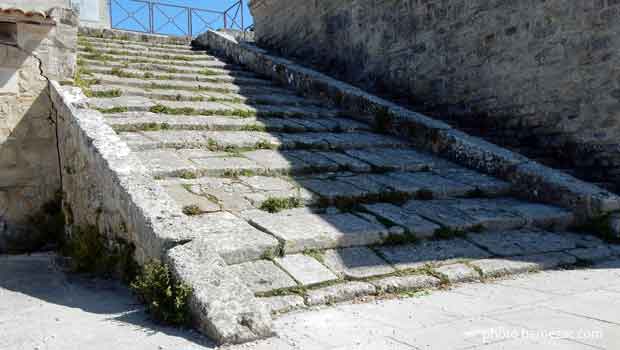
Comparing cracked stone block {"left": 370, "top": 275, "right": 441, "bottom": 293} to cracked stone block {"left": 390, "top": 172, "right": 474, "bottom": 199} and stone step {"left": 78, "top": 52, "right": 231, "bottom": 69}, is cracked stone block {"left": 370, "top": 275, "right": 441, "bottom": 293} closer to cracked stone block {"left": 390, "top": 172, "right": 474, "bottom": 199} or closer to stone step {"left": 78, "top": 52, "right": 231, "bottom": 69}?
cracked stone block {"left": 390, "top": 172, "right": 474, "bottom": 199}

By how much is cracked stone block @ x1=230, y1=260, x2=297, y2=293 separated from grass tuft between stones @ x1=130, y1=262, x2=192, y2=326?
1.20ft

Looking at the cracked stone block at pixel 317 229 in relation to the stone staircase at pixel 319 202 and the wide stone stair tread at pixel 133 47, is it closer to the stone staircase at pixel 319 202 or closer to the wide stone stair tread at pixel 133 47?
the stone staircase at pixel 319 202

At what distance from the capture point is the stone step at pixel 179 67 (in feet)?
25.3

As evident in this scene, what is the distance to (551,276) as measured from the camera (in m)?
3.44

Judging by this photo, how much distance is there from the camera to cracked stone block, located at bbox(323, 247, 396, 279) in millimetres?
3230

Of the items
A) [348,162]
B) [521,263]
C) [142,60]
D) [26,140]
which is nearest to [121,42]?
[142,60]

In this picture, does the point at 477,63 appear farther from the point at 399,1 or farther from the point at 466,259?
the point at 466,259

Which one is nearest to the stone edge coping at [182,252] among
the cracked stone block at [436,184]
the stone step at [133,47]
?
the cracked stone block at [436,184]

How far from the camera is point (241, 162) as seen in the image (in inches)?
187

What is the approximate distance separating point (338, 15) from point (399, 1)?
172 cm

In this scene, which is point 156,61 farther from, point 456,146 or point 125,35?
point 456,146

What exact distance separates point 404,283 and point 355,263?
341mm

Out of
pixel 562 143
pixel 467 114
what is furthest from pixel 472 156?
pixel 467 114

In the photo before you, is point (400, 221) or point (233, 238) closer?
point (233, 238)
